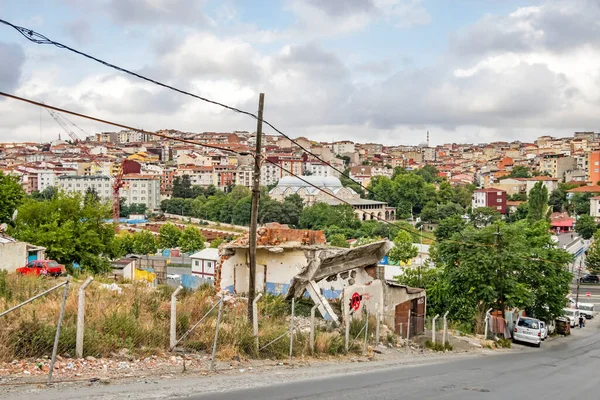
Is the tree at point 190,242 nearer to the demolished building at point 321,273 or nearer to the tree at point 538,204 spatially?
the tree at point 538,204

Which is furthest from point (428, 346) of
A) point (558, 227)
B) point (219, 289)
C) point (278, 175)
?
point (278, 175)

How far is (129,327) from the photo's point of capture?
10.6m

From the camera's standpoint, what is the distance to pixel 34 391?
7.80 metres

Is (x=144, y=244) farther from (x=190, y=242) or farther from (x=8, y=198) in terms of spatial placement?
(x=8, y=198)

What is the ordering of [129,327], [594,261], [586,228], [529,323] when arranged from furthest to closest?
[586,228]
[594,261]
[529,323]
[129,327]

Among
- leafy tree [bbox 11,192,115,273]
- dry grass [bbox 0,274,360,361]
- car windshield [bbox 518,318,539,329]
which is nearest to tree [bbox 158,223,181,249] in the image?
leafy tree [bbox 11,192,115,273]

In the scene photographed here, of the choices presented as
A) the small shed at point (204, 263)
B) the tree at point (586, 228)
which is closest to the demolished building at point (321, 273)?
→ the small shed at point (204, 263)

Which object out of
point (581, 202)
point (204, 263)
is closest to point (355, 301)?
point (204, 263)

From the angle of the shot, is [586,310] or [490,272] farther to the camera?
[586,310]

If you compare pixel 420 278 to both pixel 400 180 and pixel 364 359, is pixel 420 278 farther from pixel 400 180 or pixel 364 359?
pixel 400 180

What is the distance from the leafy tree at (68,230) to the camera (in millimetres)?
33594

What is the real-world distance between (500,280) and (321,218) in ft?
269

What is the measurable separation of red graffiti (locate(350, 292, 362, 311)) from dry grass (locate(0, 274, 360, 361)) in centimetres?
293

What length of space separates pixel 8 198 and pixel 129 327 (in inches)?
1356
